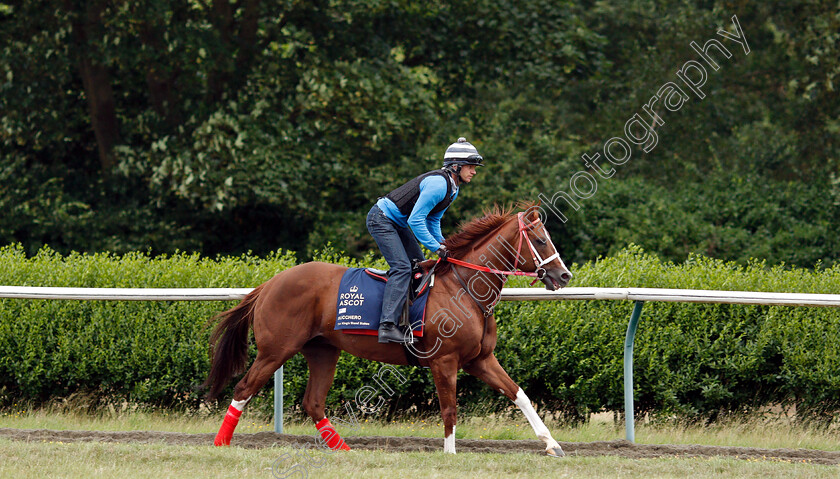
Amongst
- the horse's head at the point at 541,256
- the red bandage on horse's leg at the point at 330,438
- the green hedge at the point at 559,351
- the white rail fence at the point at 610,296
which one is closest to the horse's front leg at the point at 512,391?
the white rail fence at the point at 610,296

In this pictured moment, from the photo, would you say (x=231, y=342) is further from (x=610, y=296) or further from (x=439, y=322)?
(x=610, y=296)

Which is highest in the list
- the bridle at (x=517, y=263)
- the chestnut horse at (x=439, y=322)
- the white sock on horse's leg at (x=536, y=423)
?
the bridle at (x=517, y=263)

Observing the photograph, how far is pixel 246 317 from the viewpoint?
6383mm

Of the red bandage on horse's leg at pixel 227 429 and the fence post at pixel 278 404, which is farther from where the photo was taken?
the fence post at pixel 278 404

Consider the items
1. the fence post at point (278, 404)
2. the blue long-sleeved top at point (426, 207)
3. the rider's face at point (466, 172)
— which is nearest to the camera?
the blue long-sleeved top at point (426, 207)

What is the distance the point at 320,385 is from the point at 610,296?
2.17 meters

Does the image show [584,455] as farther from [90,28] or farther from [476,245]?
[90,28]

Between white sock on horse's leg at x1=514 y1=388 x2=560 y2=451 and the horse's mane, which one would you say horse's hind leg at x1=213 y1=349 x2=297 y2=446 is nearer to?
the horse's mane

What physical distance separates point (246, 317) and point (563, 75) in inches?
438

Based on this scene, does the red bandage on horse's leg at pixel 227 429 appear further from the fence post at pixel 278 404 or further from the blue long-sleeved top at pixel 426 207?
the blue long-sleeved top at pixel 426 207

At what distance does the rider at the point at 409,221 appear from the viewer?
19.2ft

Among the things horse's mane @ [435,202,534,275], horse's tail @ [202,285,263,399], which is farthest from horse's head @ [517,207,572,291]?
horse's tail @ [202,285,263,399]

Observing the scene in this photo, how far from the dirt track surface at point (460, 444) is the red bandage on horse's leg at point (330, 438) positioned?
0.71 feet

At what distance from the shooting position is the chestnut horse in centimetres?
589
